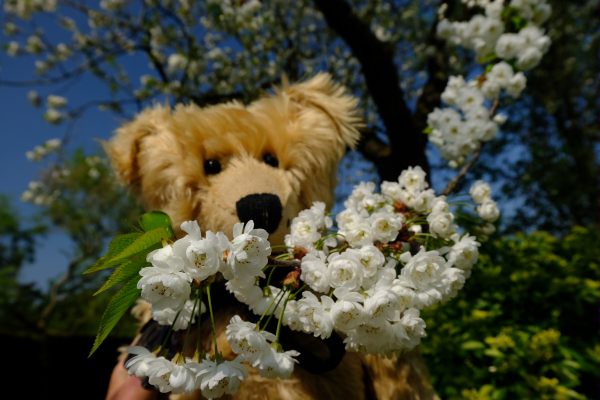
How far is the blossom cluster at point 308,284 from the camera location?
70cm

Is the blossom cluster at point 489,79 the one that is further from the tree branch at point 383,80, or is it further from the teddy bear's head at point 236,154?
the tree branch at point 383,80

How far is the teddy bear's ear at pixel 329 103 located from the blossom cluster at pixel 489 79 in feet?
1.18

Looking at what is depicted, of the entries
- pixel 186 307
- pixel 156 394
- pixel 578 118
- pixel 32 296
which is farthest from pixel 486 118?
pixel 32 296

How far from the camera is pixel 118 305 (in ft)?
2.42

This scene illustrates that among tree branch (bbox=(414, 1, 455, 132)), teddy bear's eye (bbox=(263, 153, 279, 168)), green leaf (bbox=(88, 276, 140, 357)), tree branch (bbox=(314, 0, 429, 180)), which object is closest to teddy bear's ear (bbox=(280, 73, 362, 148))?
teddy bear's eye (bbox=(263, 153, 279, 168))

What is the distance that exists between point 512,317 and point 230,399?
1859mm

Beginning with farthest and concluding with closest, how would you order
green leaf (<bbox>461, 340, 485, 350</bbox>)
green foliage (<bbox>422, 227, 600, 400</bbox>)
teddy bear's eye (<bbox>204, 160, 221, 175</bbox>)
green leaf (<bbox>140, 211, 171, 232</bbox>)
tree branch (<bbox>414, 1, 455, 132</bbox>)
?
tree branch (<bbox>414, 1, 455, 132</bbox>)
green leaf (<bbox>461, 340, 485, 350</bbox>)
green foliage (<bbox>422, 227, 600, 400</bbox>)
teddy bear's eye (<bbox>204, 160, 221, 175</bbox>)
green leaf (<bbox>140, 211, 171, 232</bbox>)

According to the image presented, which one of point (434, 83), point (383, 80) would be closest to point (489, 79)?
point (383, 80)

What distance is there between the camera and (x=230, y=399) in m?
1.24

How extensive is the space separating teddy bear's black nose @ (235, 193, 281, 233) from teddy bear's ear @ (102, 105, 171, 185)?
1.83 feet

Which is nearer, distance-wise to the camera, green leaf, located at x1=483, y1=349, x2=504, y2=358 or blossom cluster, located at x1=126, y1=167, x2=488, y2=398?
blossom cluster, located at x1=126, y1=167, x2=488, y2=398

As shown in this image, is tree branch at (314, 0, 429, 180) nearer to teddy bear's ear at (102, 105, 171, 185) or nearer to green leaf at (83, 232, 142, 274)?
teddy bear's ear at (102, 105, 171, 185)

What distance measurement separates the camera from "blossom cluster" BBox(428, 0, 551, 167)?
5.75 feet

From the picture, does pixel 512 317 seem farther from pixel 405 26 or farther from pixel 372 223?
pixel 405 26
